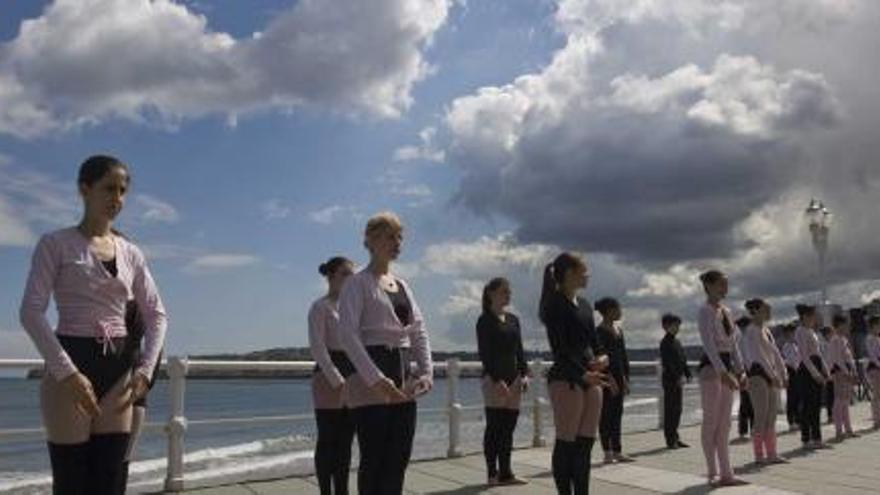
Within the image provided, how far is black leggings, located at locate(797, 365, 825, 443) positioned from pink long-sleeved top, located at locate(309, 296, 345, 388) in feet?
26.9

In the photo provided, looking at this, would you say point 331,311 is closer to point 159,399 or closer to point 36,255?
point 36,255

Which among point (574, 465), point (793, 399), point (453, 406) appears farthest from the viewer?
point (793, 399)

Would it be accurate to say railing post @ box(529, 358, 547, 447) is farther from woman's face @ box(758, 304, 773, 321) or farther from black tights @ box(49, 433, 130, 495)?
black tights @ box(49, 433, 130, 495)

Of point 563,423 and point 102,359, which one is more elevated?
point 102,359

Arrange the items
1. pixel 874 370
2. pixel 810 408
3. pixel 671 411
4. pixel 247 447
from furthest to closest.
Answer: pixel 247 447 < pixel 874 370 < pixel 810 408 < pixel 671 411

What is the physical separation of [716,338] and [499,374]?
6.31 ft

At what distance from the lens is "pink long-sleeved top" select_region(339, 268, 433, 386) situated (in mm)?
5176

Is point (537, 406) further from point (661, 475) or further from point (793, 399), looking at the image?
point (793, 399)

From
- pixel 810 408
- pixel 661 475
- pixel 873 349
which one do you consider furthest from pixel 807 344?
pixel 661 475

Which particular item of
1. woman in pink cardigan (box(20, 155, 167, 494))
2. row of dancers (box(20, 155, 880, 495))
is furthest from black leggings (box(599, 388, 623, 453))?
woman in pink cardigan (box(20, 155, 167, 494))

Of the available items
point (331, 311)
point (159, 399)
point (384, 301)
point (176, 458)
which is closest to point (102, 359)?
point (384, 301)

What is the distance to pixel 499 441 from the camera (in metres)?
9.30

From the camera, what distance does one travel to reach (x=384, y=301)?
5.36 m

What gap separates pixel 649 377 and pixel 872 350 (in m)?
3.41
